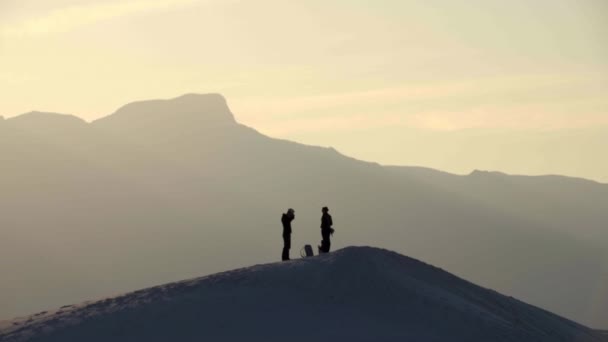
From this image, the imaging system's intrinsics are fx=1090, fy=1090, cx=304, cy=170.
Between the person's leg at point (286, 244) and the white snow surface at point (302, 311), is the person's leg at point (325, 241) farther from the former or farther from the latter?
the white snow surface at point (302, 311)

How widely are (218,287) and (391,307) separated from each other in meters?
5.72

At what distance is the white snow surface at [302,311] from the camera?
31172 millimetres

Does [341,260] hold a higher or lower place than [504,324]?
higher

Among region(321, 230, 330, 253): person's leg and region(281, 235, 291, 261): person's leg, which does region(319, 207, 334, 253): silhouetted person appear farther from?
region(281, 235, 291, 261): person's leg

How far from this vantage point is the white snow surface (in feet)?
102

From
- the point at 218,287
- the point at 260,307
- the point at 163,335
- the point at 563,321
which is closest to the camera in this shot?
the point at 163,335

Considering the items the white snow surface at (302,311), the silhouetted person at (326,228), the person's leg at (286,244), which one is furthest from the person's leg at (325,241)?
the white snow surface at (302,311)

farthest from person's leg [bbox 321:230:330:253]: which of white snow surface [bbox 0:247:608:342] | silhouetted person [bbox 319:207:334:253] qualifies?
white snow surface [bbox 0:247:608:342]

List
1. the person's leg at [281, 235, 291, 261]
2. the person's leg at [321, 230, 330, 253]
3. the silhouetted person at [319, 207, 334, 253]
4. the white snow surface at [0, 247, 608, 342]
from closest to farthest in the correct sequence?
the white snow surface at [0, 247, 608, 342], the silhouetted person at [319, 207, 334, 253], the person's leg at [281, 235, 291, 261], the person's leg at [321, 230, 330, 253]

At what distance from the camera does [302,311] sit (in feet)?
107

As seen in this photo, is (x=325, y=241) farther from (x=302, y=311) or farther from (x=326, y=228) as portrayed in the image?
(x=302, y=311)

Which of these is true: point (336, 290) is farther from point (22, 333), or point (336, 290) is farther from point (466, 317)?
point (22, 333)

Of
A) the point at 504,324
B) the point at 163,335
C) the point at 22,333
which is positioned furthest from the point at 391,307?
the point at 22,333

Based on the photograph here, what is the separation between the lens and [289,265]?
120 feet
